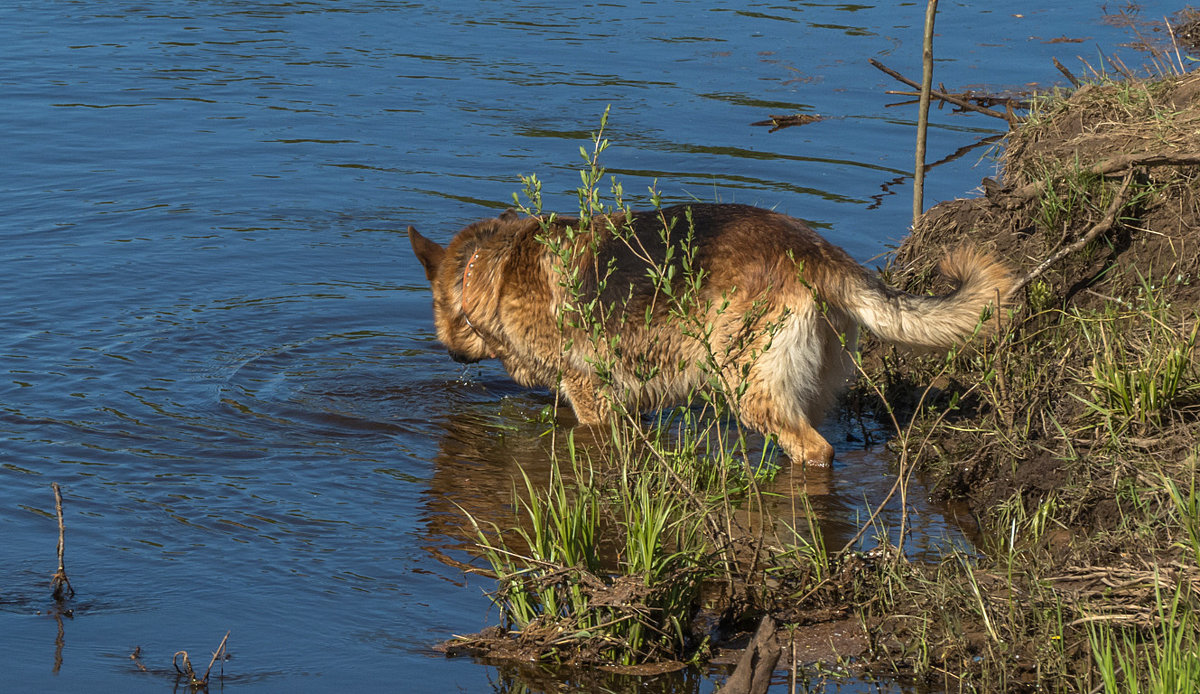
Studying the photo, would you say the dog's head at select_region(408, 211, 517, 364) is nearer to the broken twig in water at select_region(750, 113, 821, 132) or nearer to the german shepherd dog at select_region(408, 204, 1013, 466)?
the german shepherd dog at select_region(408, 204, 1013, 466)

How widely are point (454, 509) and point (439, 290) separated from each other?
6.64 feet

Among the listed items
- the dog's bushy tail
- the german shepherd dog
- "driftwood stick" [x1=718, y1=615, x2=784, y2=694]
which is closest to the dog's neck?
the german shepherd dog

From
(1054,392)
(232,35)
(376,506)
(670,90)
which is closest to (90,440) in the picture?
(376,506)

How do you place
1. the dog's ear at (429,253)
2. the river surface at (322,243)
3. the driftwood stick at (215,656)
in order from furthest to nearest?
the dog's ear at (429,253) < the river surface at (322,243) < the driftwood stick at (215,656)

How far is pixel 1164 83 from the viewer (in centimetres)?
746

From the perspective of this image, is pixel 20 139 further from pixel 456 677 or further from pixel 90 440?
pixel 456 677

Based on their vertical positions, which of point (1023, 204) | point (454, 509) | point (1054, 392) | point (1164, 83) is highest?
point (1164, 83)

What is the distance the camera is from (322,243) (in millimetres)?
9922

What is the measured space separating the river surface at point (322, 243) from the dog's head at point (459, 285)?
12.6 inches

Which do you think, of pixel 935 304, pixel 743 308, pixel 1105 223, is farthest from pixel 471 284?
pixel 1105 223

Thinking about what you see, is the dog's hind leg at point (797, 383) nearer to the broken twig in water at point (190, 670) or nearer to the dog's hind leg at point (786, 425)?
the dog's hind leg at point (786, 425)

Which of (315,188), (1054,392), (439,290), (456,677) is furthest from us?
(315,188)

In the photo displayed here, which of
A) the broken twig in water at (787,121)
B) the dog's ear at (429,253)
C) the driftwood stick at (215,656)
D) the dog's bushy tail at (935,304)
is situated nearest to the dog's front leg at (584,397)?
the dog's ear at (429,253)

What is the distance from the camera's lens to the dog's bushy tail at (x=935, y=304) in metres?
5.90
